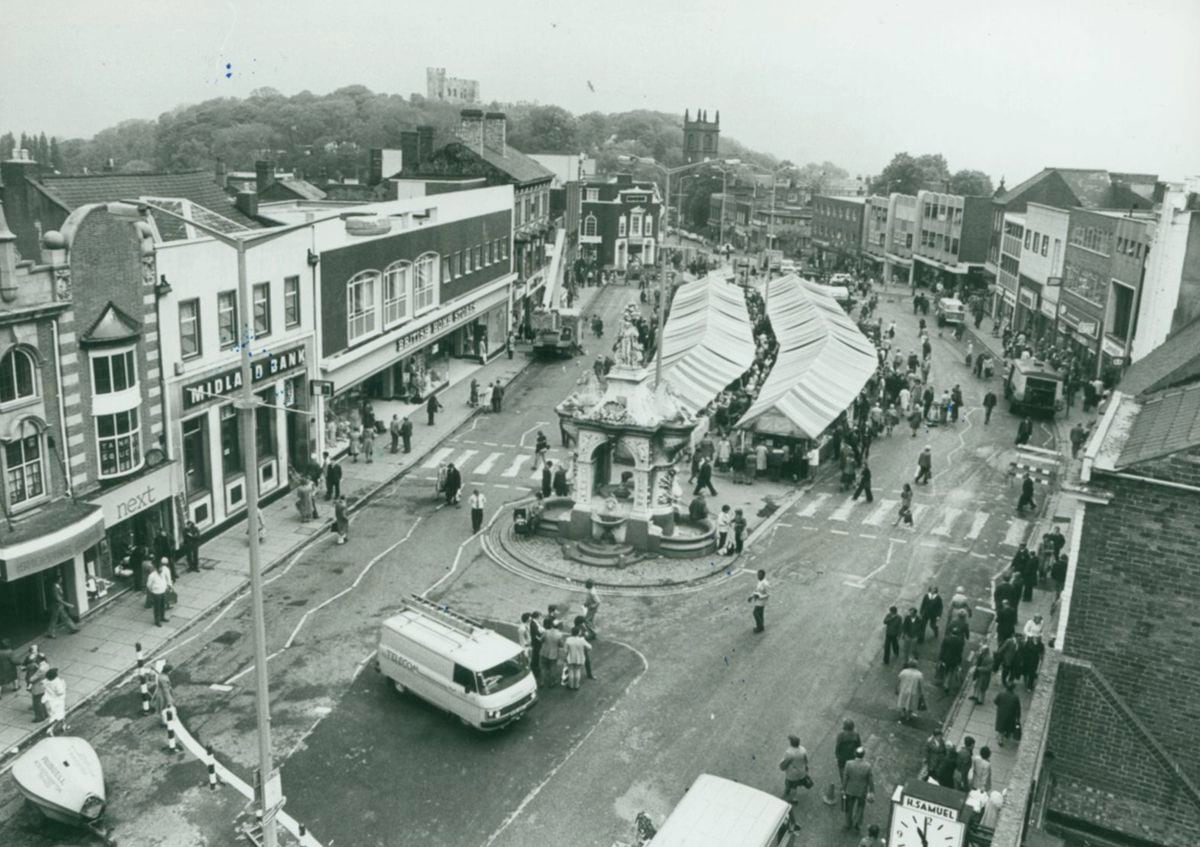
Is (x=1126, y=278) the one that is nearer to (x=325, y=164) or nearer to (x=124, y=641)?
(x=124, y=641)

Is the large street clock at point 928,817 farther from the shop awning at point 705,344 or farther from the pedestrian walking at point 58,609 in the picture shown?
the shop awning at point 705,344

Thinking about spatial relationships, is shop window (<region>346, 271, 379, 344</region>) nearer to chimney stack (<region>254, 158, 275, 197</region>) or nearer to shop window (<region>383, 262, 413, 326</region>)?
shop window (<region>383, 262, 413, 326</region>)

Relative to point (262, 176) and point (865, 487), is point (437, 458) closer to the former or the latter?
point (865, 487)

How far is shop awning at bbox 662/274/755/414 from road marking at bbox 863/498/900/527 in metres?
6.71

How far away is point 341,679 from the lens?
75.3 ft

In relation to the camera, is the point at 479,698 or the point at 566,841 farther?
the point at 479,698

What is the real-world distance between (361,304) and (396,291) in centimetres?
382

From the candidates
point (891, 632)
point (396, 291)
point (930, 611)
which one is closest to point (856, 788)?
point (891, 632)

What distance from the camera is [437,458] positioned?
40.2 m

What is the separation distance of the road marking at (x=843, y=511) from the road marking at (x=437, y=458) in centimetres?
1407

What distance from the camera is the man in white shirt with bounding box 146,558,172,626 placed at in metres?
25.1

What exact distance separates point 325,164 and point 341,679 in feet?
277

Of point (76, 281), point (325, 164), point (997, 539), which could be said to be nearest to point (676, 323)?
point (997, 539)

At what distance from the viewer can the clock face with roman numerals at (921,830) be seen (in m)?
15.1
